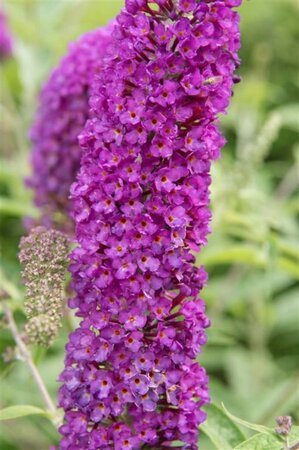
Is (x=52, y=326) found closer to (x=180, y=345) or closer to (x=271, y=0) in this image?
(x=180, y=345)

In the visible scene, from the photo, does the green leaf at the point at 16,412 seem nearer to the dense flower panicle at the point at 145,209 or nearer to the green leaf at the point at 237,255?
the dense flower panicle at the point at 145,209

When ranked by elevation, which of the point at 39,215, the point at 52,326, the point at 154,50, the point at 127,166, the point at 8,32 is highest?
the point at 8,32

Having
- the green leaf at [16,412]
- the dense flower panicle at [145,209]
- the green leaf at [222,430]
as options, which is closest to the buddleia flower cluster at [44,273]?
the dense flower panicle at [145,209]

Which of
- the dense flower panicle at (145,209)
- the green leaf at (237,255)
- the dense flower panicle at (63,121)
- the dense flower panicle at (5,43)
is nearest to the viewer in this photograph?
the dense flower panicle at (145,209)

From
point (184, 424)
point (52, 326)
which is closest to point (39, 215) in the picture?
point (52, 326)

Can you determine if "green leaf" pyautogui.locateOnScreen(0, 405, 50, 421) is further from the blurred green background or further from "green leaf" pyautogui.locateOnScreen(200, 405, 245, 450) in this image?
"green leaf" pyautogui.locateOnScreen(200, 405, 245, 450)

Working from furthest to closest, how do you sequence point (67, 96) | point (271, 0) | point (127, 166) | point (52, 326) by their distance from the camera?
1. point (271, 0)
2. point (67, 96)
3. point (52, 326)
4. point (127, 166)
